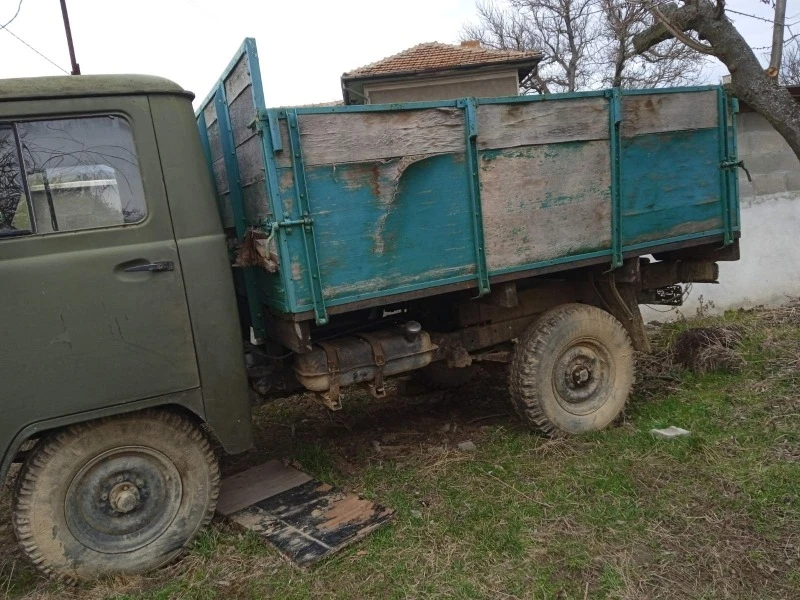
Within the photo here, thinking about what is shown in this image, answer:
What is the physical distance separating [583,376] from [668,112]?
6.28 ft

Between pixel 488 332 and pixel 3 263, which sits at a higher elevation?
pixel 3 263

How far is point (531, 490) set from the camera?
3.82 metres

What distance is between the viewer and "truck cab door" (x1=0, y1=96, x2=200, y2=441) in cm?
296

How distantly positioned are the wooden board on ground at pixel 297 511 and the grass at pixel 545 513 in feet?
0.27

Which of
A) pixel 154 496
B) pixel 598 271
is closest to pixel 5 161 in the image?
pixel 154 496

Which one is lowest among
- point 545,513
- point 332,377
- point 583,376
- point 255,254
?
point 545,513

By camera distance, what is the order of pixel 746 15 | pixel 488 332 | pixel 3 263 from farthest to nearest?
pixel 746 15 → pixel 488 332 → pixel 3 263

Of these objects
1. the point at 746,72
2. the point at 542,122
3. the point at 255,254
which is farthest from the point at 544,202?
the point at 746,72

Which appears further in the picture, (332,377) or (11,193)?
(332,377)

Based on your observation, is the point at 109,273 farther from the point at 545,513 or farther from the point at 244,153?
the point at 545,513

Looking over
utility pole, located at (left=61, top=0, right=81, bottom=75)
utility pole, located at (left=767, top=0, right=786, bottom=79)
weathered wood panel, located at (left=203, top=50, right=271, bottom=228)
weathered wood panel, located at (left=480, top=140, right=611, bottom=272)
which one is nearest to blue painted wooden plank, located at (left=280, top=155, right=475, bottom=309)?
weathered wood panel, located at (left=480, top=140, right=611, bottom=272)

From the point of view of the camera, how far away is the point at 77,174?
307cm

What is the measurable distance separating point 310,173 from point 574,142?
179 centimetres

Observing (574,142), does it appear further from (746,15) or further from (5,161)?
(5,161)
